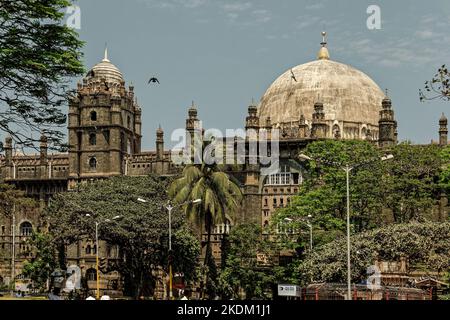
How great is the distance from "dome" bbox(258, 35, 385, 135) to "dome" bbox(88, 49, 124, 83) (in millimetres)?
14657

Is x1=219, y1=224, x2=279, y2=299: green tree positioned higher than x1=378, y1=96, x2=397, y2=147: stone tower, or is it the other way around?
x1=378, y1=96, x2=397, y2=147: stone tower

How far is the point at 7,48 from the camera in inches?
787

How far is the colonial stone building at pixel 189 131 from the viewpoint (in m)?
65.7

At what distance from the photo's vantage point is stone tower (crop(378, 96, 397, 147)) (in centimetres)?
6309

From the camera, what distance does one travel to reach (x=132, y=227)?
5294 cm

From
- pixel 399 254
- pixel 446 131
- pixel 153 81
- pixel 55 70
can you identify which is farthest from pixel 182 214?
pixel 55 70

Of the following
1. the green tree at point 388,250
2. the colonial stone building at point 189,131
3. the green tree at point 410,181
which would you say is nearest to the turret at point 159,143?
the colonial stone building at point 189,131

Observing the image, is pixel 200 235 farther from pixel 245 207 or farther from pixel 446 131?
pixel 446 131

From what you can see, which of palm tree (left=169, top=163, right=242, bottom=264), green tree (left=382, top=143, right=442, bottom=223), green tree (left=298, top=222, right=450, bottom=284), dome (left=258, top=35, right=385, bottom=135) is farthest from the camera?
dome (left=258, top=35, right=385, bottom=135)

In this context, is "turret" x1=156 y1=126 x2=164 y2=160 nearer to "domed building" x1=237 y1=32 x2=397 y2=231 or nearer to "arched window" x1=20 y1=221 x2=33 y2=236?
"domed building" x1=237 y1=32 x2=397 y2=231

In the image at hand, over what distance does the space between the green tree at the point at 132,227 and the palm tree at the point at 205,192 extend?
3196mm

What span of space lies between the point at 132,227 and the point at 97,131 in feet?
62.1

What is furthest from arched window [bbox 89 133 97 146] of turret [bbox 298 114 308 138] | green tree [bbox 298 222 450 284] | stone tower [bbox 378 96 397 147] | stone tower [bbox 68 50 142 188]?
green tree [bbox 298 222 450 284]

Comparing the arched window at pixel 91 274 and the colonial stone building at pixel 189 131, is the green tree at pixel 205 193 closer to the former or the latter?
the colonial stone building at pixel 189 131
